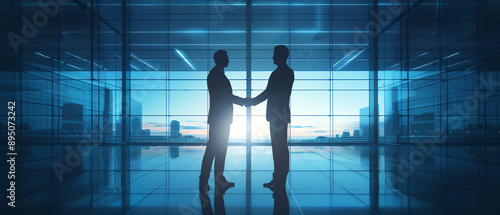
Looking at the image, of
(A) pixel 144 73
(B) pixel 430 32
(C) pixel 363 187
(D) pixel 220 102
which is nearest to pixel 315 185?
(C) pixel 363 187

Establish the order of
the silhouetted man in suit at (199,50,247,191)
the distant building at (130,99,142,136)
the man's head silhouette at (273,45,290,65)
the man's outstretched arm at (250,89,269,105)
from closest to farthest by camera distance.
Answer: the silhouetted man in suit at (199,50,247,191) → the man's head silhouette at (273,45,290,65) → the man's outstretched arm at (250,89,269,105) → the distant building at (130,99,142,136)

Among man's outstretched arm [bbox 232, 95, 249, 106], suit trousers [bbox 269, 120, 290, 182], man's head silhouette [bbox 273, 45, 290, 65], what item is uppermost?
man's head silhouette [bbox 273, 45, 290, 65]

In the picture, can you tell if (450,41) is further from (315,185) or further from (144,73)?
(144,73)

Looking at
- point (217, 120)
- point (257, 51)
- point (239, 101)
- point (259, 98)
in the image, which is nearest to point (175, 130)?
point (257, 51)

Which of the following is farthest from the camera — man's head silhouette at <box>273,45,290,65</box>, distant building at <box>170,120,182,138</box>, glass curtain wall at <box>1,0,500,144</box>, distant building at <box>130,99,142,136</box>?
distant building at <box>170,120,182,138</box>

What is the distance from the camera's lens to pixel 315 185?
3.49 meters

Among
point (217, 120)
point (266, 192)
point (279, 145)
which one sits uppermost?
point (217, 120)

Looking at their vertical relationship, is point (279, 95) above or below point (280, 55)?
below

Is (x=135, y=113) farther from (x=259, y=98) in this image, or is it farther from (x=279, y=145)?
(x=279, y=145)

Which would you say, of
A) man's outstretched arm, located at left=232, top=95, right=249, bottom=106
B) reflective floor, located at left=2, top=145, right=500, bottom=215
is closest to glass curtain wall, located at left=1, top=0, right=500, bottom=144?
reflective floor, located at left=2, top=145, right=500, bottom=215

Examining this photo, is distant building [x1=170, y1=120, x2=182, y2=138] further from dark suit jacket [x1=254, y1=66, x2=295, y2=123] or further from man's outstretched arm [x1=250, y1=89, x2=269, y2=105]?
dark suit jacket [x1=254, y1=66, x2=295, y2=123]

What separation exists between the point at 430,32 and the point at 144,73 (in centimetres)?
1466

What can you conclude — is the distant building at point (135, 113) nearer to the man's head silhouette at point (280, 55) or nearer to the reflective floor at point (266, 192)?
the reflective floor at point (266, 192)

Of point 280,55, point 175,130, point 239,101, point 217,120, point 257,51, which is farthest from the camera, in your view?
point 175,130
